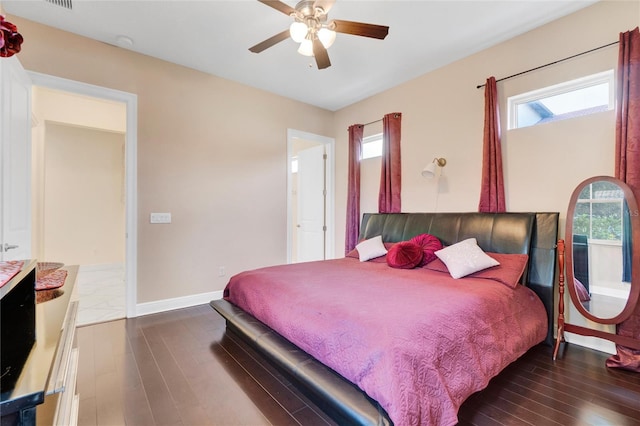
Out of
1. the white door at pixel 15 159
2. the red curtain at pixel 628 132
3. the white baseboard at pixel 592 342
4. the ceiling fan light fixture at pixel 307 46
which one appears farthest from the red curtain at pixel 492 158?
the white door at pixel 15 159

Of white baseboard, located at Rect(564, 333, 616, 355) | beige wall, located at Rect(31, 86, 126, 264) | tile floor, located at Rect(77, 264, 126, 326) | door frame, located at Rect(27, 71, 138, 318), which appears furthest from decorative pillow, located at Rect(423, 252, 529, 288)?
beige wall, located at Rect(31, 86, 126, 264)

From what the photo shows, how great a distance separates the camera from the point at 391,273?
2682mm

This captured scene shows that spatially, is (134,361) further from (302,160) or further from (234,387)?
(302,160)

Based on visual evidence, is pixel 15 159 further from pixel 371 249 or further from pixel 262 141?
pixel 371 249

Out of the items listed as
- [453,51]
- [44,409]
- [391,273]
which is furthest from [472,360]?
[453,51]

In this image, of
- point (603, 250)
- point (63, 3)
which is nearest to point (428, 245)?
point (603, 250)

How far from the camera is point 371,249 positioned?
342 centimetres

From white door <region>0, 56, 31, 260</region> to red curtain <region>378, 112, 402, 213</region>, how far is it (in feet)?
12.3

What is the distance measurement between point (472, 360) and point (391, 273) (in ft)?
3.71

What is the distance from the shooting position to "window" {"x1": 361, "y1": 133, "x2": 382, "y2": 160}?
4430mm

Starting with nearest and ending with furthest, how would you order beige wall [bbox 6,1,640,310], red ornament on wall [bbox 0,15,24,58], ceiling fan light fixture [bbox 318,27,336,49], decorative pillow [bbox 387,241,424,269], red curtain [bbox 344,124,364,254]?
1. red ornament on wall [bbox 0,15,24,58]
2. ceiling fan light fixture [bbox 318,27,336,49]
3. beige wall [bbox 6,1,640,310]
4. decorative pillow [bbox 387,241,424,269]
5. red curtain [bbox 344,124,364,254]

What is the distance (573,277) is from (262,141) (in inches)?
151

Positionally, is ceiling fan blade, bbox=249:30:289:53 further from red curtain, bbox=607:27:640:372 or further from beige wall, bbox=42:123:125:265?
beige wall, bbox=42:123:125:265

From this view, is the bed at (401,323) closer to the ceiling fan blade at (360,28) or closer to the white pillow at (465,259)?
the white pillow at (465,259)
